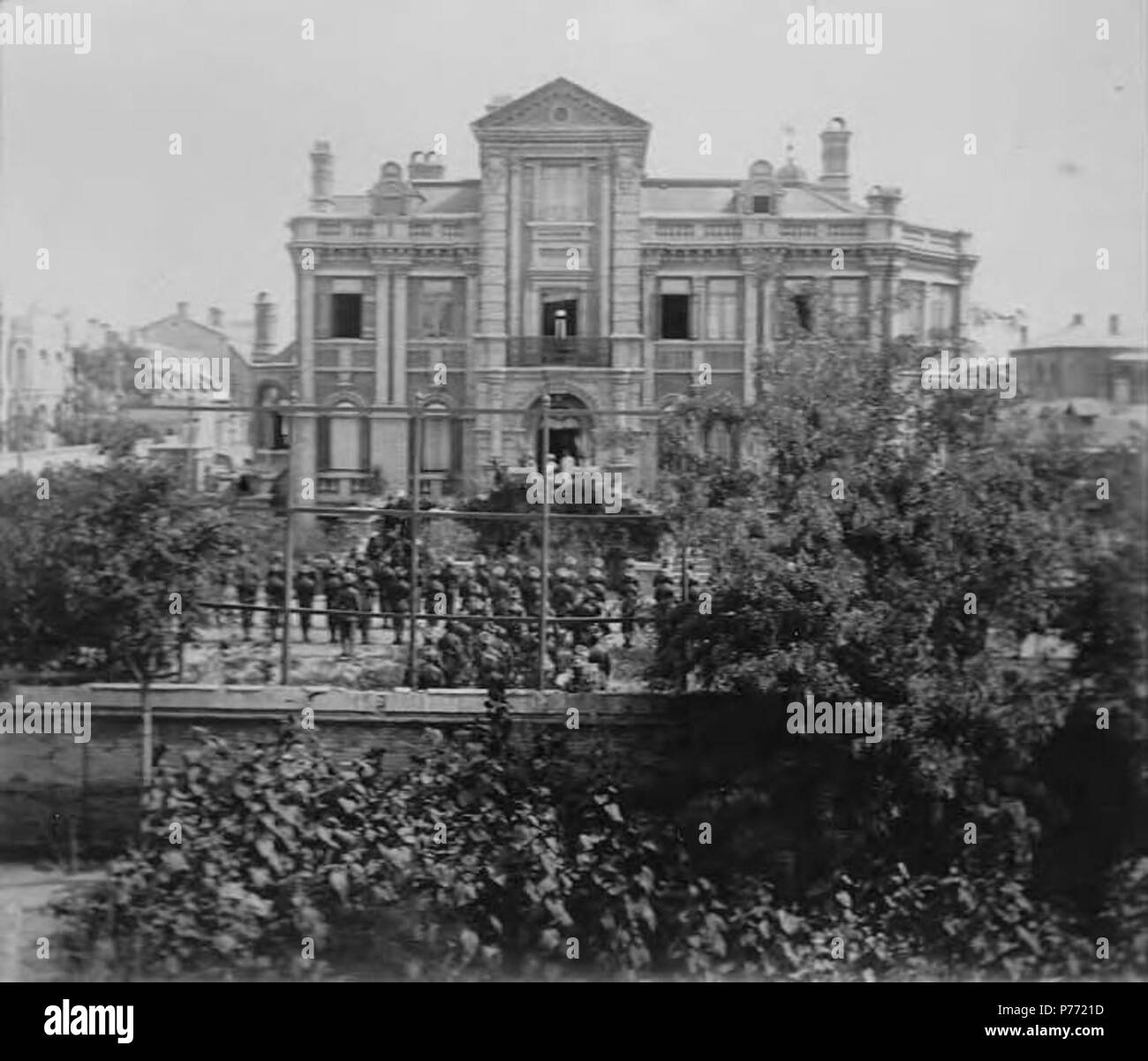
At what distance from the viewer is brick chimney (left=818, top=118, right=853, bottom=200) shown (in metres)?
5.48

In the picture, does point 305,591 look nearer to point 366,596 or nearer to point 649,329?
point 366,596

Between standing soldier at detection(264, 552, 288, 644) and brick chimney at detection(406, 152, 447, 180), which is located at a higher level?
brick chimney at detection(406, 152, 447, 180)

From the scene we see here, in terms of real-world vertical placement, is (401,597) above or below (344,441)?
below

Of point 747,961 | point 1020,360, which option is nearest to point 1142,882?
point 747,961

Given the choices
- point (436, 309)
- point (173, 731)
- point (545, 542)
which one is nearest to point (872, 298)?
point (545, 542)

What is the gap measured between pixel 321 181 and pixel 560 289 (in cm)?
93

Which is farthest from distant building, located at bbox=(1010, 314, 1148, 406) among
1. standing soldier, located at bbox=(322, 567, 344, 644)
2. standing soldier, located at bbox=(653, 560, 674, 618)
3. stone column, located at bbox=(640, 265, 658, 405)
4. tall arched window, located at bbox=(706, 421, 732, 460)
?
standing soldier, located at bbox=(322, 567, 344, 644)

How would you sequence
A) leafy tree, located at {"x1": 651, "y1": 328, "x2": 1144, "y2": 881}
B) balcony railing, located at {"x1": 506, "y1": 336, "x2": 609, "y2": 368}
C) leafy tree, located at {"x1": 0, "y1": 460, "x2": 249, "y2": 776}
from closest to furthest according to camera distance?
leafy tree, located at {"x1": 651, "y1": 328, "x2": 1144, "y2": 881} → leafy tree, located at {"x1": 0, "y1": 460, "x2": 249, "y2": 776} → balcony railing, located at {"x1": 506, "y1": 336, "x2": 609, "y2": 368}

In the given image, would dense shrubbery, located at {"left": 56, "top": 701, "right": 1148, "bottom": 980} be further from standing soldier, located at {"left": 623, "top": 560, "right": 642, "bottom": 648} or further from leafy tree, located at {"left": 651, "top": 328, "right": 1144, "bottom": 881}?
standing soldier, located at {"left": 623, "top": 560, "right": 642, "bottom": 648}

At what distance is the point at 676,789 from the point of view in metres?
5.56

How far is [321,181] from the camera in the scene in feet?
18.2

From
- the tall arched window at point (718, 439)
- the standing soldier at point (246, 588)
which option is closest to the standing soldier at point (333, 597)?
the standing soldier at point (246, 588)

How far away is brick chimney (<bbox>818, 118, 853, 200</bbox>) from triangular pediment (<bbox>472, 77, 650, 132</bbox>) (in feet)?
2.28
